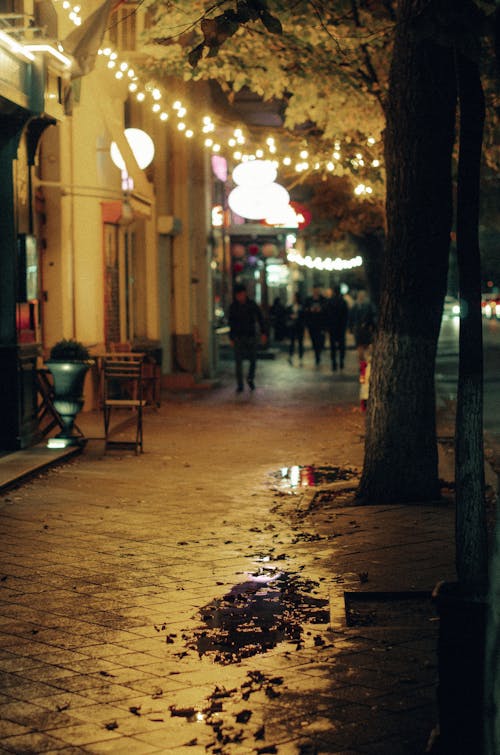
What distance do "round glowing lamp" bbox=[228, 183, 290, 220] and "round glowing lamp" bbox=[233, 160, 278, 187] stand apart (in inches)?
3.9

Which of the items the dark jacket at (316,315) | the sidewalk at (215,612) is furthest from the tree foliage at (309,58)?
the dark jacket at (316,315)

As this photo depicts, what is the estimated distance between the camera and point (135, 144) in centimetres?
2019

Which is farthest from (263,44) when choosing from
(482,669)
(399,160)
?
(482,669)

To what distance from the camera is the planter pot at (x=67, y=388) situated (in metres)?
A: 14.0

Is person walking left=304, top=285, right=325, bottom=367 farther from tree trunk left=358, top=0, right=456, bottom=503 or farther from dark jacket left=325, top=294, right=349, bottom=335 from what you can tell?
tree trunk left=358, top=0, right=456, bottom=503

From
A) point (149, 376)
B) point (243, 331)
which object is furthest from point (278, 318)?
point (149, 376)

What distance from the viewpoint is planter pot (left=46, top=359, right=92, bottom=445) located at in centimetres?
1397

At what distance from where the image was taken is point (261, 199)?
20094 mm

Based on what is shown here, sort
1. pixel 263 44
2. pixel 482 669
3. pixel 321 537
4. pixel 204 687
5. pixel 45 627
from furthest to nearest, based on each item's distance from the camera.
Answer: pixel 263 44 < pixel 321 537 < pixel 45 627 < pixel 204 687 < pixel 482 669

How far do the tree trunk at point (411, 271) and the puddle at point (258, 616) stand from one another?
107 inches

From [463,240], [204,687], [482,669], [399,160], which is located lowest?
[204,687]

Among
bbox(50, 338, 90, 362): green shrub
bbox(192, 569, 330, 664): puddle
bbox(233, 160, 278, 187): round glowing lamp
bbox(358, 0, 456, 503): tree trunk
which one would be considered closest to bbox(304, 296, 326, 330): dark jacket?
bbox(233, 160, 278, 187): round glowing lamp

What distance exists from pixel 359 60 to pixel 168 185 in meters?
10.4

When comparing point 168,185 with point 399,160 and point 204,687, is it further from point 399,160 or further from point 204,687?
point 204,687
